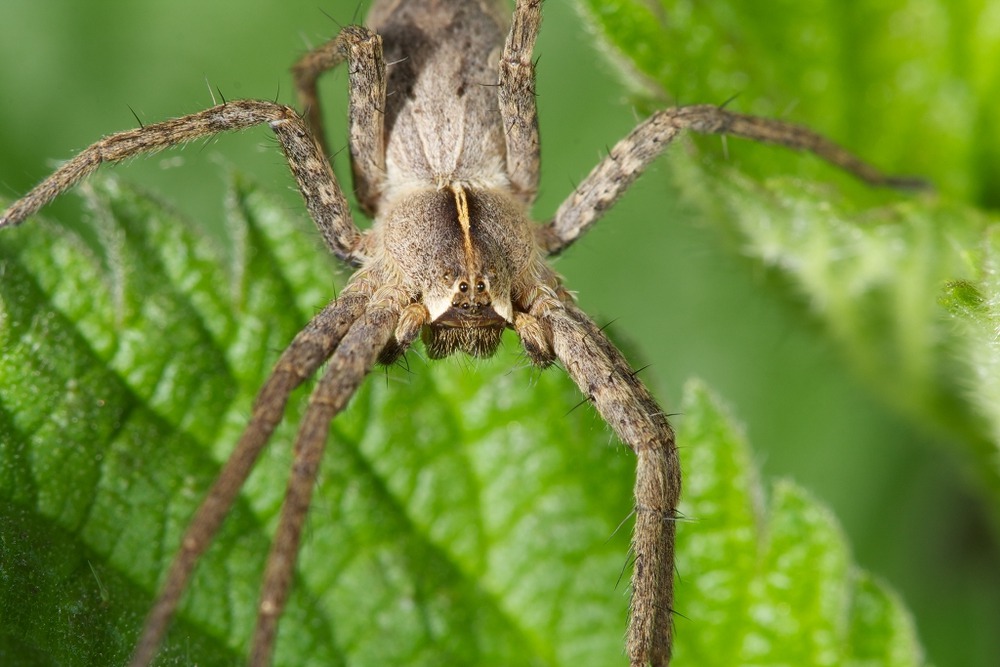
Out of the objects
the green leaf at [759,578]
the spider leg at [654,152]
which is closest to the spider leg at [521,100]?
the spider leg at [654,152]

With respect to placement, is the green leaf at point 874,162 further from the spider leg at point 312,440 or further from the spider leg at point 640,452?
the spider leg at point 312,440

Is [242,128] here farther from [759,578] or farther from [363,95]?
[759,578]

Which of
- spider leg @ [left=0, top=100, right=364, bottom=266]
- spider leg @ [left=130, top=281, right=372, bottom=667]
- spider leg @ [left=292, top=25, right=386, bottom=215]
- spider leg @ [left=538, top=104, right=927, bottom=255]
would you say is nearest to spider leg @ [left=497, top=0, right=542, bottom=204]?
spider leg @ [left=538, top=104, right=927, bottom=255]

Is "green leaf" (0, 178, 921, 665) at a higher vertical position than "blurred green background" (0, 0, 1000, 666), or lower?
lower

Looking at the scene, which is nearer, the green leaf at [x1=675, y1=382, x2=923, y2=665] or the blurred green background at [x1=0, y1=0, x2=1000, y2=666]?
the green leaf at [x1=675, y1=382, x2=923, y2=665]

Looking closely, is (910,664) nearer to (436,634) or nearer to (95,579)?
(436,634)

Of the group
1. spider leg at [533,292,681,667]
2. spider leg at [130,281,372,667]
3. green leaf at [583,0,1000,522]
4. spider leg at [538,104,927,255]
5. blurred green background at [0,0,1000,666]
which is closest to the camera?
spider leg at [130,281,372,667]

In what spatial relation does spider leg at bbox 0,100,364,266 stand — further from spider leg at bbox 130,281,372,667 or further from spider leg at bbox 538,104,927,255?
spider leg at bbox 538,104,927,255
